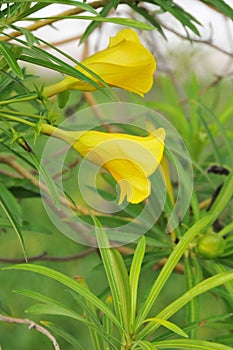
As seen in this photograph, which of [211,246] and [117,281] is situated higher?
[211,246]

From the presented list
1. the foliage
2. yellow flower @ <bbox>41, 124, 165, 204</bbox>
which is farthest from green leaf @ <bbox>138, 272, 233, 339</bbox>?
yellow flower @ <bbox>41, 124, 165, 204</bbox>

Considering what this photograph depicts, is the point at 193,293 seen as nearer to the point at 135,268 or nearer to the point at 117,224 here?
the point at 135,268

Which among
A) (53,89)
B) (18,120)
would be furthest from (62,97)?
(18,120)

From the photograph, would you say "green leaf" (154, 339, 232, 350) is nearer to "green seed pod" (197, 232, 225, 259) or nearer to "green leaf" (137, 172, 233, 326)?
"green leaf" (137, 172, 233, 326)

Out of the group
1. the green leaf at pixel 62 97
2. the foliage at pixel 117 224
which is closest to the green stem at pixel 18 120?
the foliage at pixel 117 224

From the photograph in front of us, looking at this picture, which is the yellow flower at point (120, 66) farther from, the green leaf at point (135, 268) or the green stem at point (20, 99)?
the green leaf at point (135, 268)

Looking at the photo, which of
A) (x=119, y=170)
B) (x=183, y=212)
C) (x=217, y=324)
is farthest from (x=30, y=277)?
(x=119, y=170)
